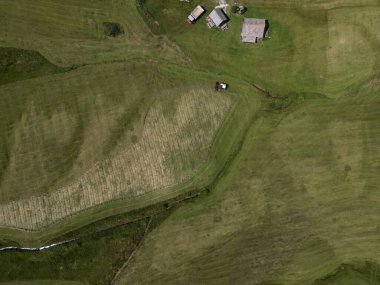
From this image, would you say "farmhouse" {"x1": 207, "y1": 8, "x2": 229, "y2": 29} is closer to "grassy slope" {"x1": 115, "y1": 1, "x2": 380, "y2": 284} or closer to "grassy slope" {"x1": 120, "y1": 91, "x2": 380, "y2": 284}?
"grassy slope" {"x1": 115, "y1": 1, "x2": 380, "y2": 284}

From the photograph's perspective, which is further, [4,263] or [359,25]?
[359,25]

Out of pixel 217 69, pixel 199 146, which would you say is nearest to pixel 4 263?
pixel 199 146

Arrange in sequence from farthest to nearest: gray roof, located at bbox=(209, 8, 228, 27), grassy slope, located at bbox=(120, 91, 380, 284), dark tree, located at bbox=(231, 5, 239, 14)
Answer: dark tree, located at bbox=(231, 5, 239, 14)
gray roof, located at bbox=(209, 8, 228, 27)
grassy slope, located at bbox=(120, 91, 380, 284)

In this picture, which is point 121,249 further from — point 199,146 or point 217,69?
point 217,69

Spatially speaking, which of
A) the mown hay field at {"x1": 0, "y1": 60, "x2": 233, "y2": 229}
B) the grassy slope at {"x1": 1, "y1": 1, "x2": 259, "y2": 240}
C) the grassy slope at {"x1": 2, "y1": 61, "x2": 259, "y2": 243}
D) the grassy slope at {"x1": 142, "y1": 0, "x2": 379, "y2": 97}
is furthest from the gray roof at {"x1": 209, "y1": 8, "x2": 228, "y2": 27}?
the mown hay field at {"x1": 0, "y1": 60, "x2": 233, "y2": 229}

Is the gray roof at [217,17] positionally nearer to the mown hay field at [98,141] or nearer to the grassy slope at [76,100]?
the grassy slope at [76,100]

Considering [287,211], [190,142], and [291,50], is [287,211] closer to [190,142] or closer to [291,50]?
[190,142]
